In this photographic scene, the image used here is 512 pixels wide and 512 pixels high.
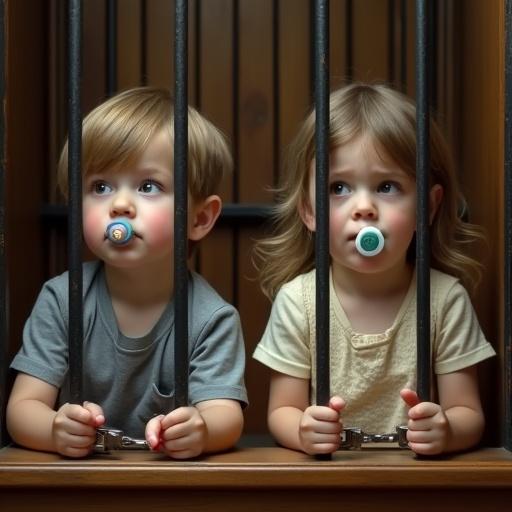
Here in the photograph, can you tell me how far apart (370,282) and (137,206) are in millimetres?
335

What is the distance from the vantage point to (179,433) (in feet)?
3.69

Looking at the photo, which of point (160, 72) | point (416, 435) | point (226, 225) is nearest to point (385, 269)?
point (416, 435)

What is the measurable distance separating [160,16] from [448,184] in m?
0.63

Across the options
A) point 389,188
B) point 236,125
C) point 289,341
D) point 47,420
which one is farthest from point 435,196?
point 47,420

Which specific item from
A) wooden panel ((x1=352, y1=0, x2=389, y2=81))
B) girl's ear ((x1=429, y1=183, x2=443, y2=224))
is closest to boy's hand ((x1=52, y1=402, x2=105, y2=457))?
girl's ear ((x1=429, y1=183, x2=443, y2=224))

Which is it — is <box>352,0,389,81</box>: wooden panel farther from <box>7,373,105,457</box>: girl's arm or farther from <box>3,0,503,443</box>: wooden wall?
<box>7,373,105,457</box>: girl's arm

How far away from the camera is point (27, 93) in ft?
5.17

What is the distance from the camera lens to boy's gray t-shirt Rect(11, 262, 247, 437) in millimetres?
1354

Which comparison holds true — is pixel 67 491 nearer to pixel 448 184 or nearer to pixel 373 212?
pixel 373 212

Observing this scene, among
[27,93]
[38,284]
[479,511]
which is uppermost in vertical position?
[27,93]

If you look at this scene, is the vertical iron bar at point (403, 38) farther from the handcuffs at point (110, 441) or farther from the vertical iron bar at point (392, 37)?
the handcuffs at point (110, 441)

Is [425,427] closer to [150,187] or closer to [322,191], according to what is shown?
[322,191]

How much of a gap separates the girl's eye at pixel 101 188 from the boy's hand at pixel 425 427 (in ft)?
1.52

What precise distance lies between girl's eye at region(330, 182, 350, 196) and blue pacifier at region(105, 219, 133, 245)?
26cm
